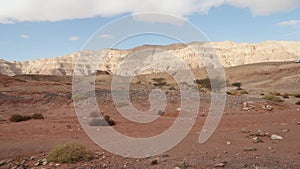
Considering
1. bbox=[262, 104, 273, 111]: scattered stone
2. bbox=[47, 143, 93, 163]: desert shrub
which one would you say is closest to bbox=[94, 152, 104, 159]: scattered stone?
bbox=[47, 143, 93, 163]: desert shrub

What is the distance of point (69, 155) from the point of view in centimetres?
799

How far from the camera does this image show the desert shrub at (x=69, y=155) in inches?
313

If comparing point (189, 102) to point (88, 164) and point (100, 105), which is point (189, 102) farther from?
point (88, 164)

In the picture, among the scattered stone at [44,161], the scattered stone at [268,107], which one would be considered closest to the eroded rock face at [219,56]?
the scattered stone at [268,107]

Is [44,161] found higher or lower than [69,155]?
lower

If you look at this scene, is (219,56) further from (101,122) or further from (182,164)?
(182,164)

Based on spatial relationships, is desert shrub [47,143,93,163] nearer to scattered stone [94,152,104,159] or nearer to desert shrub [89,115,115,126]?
scattered stone [94,152,104,159]

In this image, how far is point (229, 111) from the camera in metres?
17.9

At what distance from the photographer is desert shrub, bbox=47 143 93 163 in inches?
313

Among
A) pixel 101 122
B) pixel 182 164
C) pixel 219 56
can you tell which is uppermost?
pixel 219 56

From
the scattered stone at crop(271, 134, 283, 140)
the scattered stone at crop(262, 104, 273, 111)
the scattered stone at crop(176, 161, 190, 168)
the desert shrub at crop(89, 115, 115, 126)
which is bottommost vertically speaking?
the scattered stone at crop(176, 161, 190, 168)

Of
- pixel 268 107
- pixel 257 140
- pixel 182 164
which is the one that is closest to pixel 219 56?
pixel 268 107

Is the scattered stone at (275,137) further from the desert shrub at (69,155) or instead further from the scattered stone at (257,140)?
the desert shrub at (69,155)

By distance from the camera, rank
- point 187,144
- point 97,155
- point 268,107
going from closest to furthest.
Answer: point 97,155, point 187,144, point 268,107
